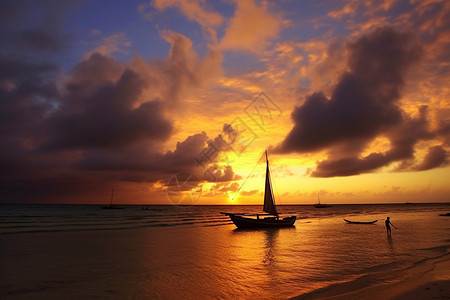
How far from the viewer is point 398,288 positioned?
48.3 ft

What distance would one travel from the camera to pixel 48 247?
3134cm

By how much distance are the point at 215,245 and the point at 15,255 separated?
19326 millimetres

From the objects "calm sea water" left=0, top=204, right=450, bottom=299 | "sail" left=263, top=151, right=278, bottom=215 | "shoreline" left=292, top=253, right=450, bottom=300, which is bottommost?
"calm sea water" left=0, top=204, right=450, bottom=299

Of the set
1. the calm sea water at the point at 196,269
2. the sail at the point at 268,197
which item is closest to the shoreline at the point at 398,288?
the calm sea water at the point at 196,269

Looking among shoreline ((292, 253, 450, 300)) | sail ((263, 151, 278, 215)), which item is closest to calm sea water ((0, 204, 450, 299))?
shoreline ((292, 253, 450, 300))

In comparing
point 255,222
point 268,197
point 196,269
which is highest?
point 268,197

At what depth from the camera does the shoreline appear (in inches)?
527

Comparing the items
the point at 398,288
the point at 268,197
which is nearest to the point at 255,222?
the point at 268,197

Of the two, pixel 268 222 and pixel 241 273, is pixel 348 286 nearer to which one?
pixel 241 273

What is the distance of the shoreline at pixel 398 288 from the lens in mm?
13383

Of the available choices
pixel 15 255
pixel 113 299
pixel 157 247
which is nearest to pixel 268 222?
pixel 157 247

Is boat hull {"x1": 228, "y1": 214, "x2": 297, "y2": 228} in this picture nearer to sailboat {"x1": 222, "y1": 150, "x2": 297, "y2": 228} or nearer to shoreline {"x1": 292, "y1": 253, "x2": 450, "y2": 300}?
sailboat {"x1": 222, "y1": 150, "x2": 297, "y2": 228}

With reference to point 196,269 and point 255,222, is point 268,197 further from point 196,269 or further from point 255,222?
point 196,269

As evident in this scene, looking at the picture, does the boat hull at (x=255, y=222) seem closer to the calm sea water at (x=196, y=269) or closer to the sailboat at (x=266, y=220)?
the sailboat at (x=266, y=220)
